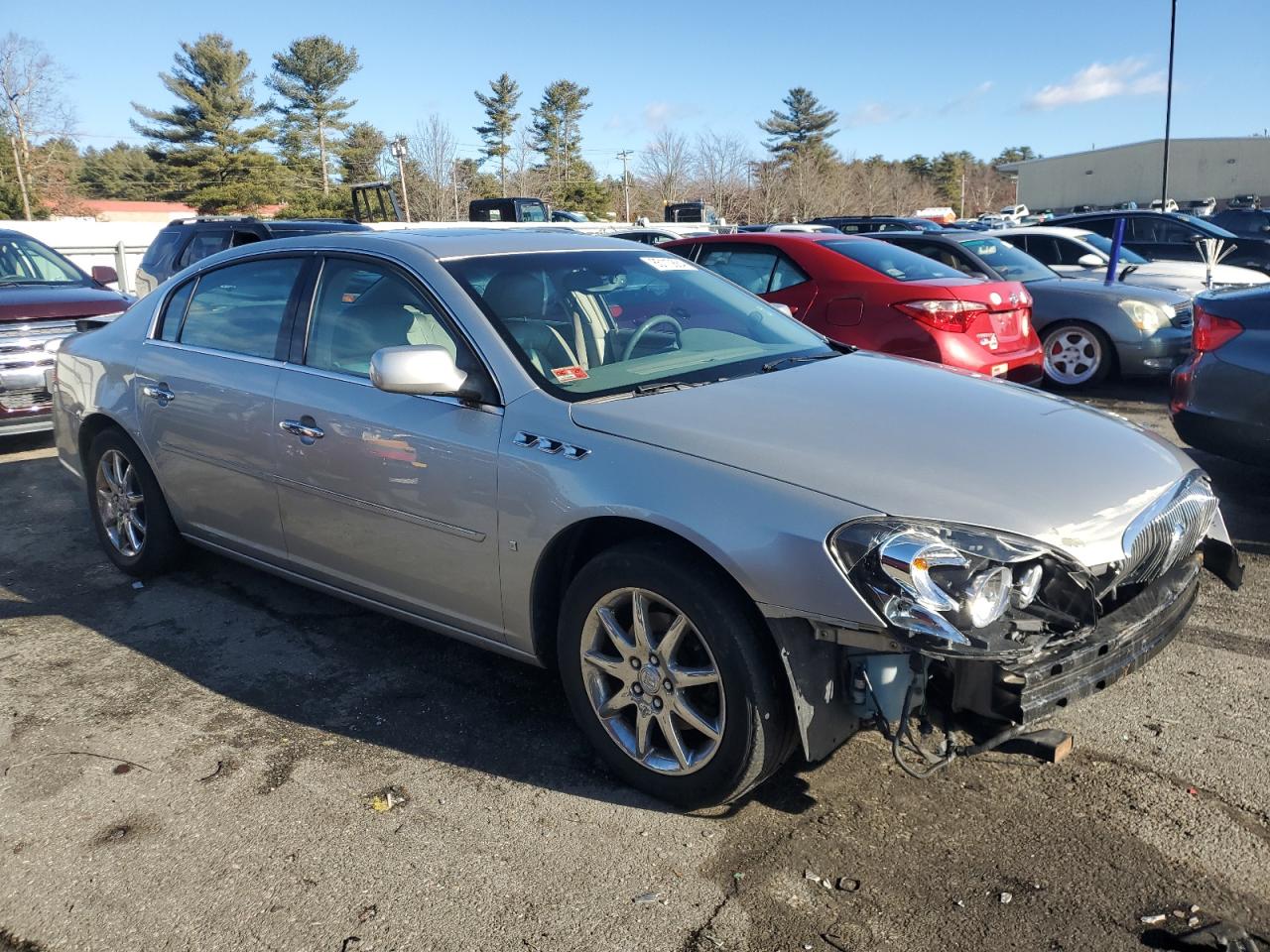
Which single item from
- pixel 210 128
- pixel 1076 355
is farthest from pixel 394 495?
pixel 210 128

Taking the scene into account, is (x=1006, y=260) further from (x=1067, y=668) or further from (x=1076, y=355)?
(x=1067, y=668)

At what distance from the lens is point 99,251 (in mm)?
21953

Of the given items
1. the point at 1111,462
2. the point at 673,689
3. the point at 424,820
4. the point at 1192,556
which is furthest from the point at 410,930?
the point at 1192,556

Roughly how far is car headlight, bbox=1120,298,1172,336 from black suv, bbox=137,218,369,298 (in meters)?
7.40

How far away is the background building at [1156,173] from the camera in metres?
66.7

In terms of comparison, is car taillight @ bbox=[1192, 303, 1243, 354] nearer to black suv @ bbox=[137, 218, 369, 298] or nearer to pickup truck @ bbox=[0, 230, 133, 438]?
pickup truck @ bbox=[0, 230, 133, 438]

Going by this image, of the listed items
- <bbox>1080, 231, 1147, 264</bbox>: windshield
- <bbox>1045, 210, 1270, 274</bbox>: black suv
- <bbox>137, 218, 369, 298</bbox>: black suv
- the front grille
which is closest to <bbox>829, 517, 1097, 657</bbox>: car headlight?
the front grille

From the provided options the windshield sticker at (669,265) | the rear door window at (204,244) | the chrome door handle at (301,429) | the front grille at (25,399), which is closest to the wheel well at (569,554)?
the chrome door handle at (301,429)

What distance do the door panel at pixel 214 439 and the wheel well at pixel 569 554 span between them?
1.42m

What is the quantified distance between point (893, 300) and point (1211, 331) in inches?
87.8

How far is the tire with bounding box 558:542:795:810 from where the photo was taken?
2771 millimetres

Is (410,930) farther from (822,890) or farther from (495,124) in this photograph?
(495,124)

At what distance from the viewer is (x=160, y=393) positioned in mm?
4684

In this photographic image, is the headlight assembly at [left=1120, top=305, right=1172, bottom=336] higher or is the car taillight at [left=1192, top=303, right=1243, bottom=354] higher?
the car taillight at [left=1192, top=303, right=1243, bottom=354]
